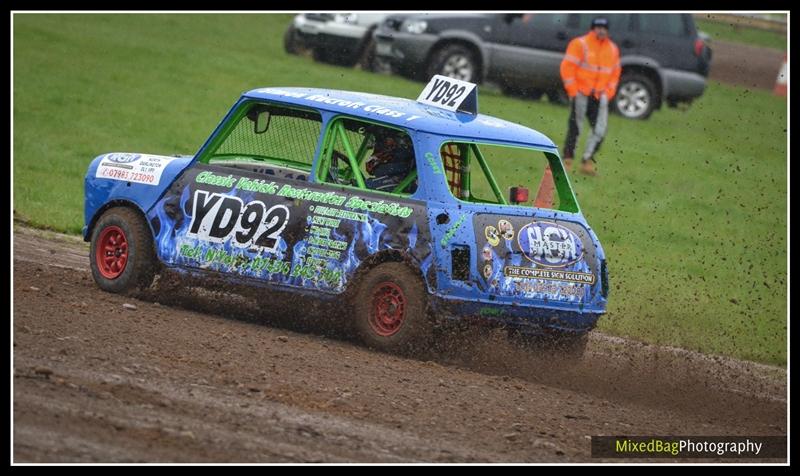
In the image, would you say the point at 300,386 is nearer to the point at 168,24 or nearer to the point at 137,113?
the point at 137,113

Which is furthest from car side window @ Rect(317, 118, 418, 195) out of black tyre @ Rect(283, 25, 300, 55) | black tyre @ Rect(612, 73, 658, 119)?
black tyre @ Rect(283, 25, 300, 55)

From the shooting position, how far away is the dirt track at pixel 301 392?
668 cm

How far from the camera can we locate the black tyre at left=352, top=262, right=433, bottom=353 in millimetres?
9250

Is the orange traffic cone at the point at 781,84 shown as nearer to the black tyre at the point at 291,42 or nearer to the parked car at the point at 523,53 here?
the parked car at the point at 523,53

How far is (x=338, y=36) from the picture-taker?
24.6 m

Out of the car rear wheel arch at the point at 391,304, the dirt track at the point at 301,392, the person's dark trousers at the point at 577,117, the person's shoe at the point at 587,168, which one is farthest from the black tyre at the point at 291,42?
the car rear wheel arch at the point at 391,304

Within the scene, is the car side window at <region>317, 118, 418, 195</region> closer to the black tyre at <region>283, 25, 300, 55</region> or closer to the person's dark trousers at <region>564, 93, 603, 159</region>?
the person's dark trousers at <region>564, 93, 603, 159</region>

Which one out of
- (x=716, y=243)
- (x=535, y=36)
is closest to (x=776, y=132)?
(x=535, y=36)

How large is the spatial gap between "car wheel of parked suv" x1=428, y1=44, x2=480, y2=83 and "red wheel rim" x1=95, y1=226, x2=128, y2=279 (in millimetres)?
12618

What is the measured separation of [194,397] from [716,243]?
10.0 metres

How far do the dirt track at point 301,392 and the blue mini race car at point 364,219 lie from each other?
372 mm

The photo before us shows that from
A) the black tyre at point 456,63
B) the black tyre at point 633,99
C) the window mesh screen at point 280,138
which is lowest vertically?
the window mesh screen at point 280,138

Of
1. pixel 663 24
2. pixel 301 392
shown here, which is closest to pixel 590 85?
pixel 663 24

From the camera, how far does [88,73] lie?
2183cm
